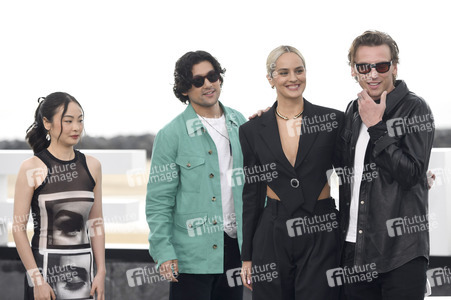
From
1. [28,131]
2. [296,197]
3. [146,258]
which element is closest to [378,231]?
[296,197]

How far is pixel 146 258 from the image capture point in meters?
6.51

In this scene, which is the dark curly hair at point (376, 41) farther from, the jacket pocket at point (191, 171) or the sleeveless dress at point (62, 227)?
the sleeveless dress at point (62, 227)

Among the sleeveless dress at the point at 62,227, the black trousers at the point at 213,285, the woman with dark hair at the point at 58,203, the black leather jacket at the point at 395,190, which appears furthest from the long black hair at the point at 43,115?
the black leather jacket at the point at 395,190

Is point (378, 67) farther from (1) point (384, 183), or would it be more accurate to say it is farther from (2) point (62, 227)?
(2) point (62, 227)

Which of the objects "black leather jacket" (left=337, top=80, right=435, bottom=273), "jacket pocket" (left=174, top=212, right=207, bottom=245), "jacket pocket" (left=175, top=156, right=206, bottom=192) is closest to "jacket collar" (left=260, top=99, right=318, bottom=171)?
"black leather jacket" (left=337, top=80, right=435, bottom=273)

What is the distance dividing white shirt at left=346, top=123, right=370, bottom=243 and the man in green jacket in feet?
2.75

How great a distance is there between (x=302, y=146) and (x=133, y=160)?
337 centimetres

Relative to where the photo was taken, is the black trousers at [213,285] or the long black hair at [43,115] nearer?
Result: the long black hair at [43,115]

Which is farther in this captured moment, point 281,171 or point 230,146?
point 230,146

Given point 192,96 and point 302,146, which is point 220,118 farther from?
point 302,146

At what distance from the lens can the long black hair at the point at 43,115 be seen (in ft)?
12.6

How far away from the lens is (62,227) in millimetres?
3777

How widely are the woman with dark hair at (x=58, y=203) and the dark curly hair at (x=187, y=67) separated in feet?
2.20

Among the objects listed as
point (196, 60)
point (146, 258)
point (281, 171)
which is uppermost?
point (196, 60)
